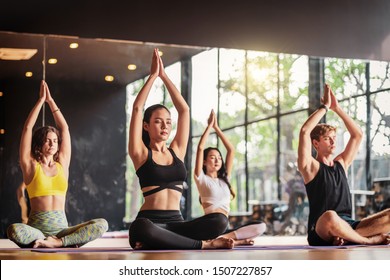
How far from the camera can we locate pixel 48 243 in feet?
17.9

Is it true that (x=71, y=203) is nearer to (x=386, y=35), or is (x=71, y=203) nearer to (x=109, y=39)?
(x=109, y=39)

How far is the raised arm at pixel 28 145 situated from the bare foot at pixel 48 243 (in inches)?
23.6

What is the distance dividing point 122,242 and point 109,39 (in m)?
1.93

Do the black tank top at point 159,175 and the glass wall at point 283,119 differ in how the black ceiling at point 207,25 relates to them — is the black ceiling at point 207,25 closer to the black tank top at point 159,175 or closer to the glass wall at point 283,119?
the glass wall at point 283,119

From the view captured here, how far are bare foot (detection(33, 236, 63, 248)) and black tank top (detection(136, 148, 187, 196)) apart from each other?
0.78 m

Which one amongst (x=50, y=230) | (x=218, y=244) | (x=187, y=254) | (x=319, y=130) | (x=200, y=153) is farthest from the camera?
(x=200, y=153)

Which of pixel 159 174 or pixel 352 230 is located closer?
pixel 159 174

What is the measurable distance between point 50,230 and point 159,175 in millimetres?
976

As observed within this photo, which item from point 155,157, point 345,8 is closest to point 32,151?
point 155,157

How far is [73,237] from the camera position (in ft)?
18.4

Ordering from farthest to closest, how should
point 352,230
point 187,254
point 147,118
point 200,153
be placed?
point 200,153 → point 352,230 → point 147,118 → point 187,254

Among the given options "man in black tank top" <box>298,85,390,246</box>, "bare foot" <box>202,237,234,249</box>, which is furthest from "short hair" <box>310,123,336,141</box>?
"bare foot" <box>202,237,234,249</box>

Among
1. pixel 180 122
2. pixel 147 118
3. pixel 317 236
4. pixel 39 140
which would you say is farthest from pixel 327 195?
pixel 39 140

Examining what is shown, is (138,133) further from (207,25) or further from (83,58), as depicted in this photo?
(207,25)
